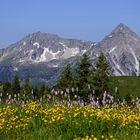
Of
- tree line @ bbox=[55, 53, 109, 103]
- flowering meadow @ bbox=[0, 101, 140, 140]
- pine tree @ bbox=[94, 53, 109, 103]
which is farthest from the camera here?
tree line @ bbox=[55, 53, 109, 103]

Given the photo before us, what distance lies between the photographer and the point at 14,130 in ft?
33.0

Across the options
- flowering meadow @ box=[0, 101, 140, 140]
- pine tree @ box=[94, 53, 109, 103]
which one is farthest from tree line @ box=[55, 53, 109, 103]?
flowering meadow @ box=[0, 101, 140, 140]

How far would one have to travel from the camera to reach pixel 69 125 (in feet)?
33.5

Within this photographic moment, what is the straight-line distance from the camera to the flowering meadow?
9.36m

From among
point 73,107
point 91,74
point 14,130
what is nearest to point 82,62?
point 91,74

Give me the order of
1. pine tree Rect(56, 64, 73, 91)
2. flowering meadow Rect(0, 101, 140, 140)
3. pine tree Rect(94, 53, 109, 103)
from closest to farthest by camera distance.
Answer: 1. flowering meadow Rect(0, 101, 140, 140)
2. pine tree Rect(94, 53, 109, 103)
3. pine tree Rect(56, 64, 73, 91)

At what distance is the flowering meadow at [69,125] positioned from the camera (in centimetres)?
936

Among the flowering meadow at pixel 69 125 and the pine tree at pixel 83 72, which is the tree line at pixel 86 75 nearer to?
the pine tree at pixel 83 72

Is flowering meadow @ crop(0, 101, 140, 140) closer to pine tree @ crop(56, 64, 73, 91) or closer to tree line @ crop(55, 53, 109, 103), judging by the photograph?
tree line @ crop(55, 53, 109, 103)

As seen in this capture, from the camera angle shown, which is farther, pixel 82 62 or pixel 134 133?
pixel 82 62

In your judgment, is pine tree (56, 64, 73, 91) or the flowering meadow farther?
pine tree (56, 64, 73, 91)

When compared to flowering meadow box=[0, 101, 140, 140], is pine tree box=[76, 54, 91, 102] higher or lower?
higher

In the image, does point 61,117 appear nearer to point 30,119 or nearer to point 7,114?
point 30,119

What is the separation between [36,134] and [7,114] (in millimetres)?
2570
